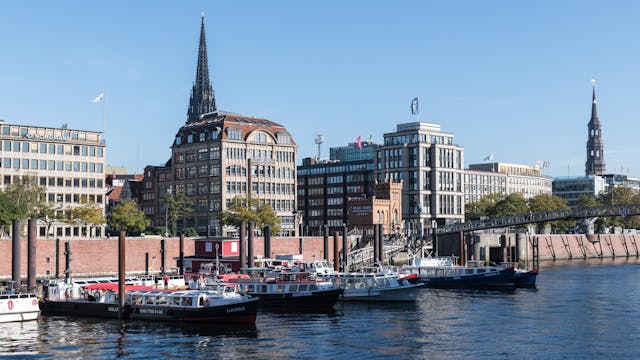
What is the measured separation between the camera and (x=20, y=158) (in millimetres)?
178500

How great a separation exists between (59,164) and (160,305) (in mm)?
112566

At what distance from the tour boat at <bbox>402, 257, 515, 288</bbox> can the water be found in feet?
72.4

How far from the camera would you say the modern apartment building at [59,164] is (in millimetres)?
177750

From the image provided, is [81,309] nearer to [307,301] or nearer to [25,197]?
[307,301]

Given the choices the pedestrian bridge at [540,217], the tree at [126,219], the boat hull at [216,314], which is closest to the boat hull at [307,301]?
the boat hull at [216,314]

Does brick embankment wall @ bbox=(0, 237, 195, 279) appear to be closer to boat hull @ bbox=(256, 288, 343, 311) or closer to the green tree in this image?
the green tree

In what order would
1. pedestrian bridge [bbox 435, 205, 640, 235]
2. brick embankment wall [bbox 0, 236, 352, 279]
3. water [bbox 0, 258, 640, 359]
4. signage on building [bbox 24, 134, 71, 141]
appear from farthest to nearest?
signage on building [bbox 24, 134, 71, 141]
pedestrian bridge [bbox 435, 205, 640, 235]
brick embankment wall [bbox 0, 236, 352, 279]
water [bbox 0, 258, 640, 359]

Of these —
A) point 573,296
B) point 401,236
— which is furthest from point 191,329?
point 401,236

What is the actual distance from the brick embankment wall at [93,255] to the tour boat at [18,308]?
44.4 m

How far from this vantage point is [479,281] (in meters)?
122

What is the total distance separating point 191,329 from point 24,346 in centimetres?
1392

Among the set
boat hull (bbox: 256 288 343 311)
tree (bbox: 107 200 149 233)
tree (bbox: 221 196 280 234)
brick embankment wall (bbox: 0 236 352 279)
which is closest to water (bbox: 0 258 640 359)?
boat hull (bbox: 256 288 343 311)

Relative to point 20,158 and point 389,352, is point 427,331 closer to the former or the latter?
point 389,352

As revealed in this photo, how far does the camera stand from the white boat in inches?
3898
